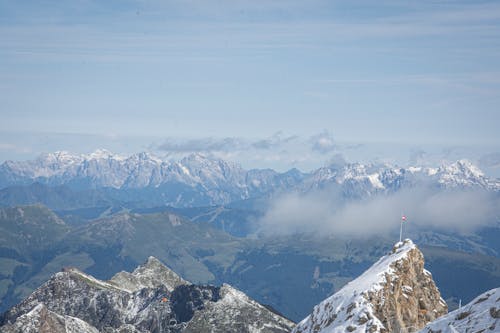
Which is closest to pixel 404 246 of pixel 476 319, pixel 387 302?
pixel 387 302

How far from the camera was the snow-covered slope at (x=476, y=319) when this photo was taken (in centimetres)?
7325

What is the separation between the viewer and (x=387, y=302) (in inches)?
4459

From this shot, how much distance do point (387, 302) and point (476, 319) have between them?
37.7 m

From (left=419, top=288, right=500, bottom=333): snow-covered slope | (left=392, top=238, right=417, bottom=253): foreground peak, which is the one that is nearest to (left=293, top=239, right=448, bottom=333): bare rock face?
(left=392, top=238, right=417, bottom=253): foreground peak

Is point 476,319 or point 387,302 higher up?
point 387,302

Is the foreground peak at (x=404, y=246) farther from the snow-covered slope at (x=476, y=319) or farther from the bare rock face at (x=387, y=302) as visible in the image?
the snow-covered slope at (x=476, y=319)

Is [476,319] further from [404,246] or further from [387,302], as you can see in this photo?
[404,246]

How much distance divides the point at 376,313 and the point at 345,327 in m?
6.33

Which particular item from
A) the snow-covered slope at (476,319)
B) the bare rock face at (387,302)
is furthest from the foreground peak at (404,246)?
the snow-covered slope at (476,319)

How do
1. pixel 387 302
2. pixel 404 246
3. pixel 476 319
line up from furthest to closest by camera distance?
pixel 404 246 → pixel 387 302 → pixel 476 319

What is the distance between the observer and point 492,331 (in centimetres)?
7088

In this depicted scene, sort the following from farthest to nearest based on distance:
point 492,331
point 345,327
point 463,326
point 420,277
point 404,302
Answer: point 420,277, point 404,302, point 345,327, point 463,326, point 492,331

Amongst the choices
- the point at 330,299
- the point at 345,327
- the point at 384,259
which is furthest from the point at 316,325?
the point at 384,259

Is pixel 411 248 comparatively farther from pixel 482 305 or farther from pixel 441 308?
pixel 482 305
